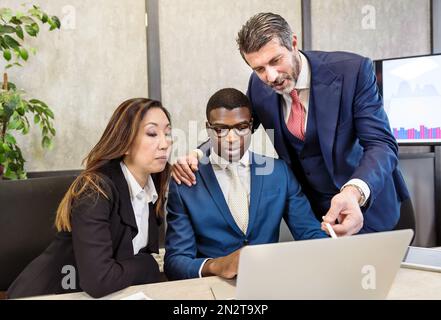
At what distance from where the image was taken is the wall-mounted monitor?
3047 mm

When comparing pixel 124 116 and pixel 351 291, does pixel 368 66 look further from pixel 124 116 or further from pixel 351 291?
pixel 351 291

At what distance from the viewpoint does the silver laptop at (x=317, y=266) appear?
2.58ft

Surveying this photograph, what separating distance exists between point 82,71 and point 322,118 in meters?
1.84

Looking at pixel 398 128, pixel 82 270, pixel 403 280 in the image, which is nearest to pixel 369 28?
pixel 398 128

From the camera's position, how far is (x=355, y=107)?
1.68 meters

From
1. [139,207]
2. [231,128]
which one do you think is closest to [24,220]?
[139,207]

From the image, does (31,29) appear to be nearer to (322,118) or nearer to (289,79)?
(289,79)

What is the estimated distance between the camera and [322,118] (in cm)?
169

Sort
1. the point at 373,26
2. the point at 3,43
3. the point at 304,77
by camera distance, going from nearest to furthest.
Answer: the point at 304,77 → the point at 3,43 → the point at 373,26

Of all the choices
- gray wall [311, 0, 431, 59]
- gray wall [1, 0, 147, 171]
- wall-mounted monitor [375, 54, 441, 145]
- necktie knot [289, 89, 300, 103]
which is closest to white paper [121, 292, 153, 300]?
necktie knot [289, 89, 300, 103]

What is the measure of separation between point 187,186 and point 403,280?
2.58ft

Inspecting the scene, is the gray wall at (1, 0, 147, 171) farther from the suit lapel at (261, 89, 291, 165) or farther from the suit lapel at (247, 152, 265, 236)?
the suit lapel at (247, 152, 265, 236)

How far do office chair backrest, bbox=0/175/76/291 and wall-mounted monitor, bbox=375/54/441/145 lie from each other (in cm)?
238

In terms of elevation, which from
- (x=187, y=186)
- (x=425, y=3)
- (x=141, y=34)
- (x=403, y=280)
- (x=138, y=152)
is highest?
(x=425, y=3)
